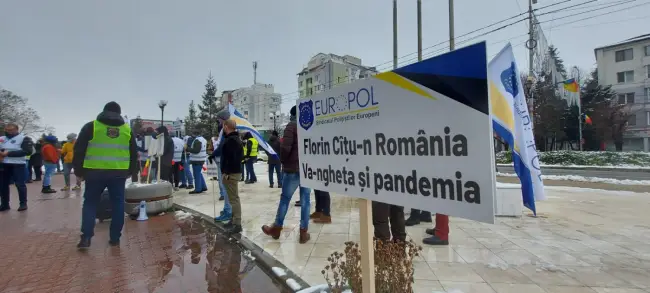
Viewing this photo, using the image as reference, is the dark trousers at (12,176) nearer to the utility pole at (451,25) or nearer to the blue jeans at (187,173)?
the blue jeans at (187,173)

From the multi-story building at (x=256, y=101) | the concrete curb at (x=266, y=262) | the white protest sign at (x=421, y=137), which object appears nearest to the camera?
the white protest sign at (x=421, y=137)

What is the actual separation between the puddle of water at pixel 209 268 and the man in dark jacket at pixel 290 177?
0.69 metres

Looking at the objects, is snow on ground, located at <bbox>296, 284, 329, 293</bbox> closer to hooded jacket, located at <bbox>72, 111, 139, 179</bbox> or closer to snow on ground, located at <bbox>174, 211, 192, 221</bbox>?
hooded jacket, located at <bbox>72, 111, 139, 179</bbox>

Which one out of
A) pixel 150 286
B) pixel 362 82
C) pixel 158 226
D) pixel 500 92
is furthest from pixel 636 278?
pixel 158 226

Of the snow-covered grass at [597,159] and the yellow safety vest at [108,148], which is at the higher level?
the yellow safety vest at [108,148]

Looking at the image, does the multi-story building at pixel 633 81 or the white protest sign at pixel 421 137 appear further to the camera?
the multi-story building at pixel 633 81

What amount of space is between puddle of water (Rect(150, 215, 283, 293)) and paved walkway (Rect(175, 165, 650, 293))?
0.38m

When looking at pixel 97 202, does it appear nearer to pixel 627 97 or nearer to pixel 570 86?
pixel 570 86

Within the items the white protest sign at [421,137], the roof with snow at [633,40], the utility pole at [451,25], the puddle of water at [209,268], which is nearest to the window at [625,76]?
the roof with snow at [633,40]

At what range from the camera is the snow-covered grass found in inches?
796

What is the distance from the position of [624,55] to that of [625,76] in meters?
2.79

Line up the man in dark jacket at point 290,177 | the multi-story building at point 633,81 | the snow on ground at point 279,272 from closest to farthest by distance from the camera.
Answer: the snow on ground at point 279,272 < the man in dark jacket at point 290,177 < the multi-story building at point 633,81

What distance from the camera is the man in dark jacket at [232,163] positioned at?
194 inches

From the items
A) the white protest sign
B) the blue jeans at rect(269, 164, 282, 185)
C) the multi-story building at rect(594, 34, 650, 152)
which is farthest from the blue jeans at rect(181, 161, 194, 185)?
the multi-story building at rect(594, 34, 650, 152)
